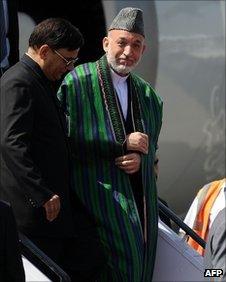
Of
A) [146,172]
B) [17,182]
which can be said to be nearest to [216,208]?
[146,172]

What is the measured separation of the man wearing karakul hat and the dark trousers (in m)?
0.05

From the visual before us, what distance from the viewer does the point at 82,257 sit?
156 inches

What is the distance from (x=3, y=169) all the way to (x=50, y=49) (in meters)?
0.55

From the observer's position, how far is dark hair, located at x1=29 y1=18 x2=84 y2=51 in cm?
384

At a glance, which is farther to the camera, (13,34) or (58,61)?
(13,34)

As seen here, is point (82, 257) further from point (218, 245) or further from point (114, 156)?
point (218, 245)

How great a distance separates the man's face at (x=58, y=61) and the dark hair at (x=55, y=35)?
2cm

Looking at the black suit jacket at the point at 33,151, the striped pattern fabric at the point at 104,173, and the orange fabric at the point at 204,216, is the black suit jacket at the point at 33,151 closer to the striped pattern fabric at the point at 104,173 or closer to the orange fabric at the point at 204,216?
the striped pattern fabric at the point at 104,173

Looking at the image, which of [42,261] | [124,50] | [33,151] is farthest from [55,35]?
[42,261]

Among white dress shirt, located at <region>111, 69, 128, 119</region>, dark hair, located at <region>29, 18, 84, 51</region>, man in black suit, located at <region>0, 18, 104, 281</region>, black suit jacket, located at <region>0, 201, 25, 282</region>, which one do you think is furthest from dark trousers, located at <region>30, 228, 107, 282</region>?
black suit jacket, located at <region>0, 201, 25, 282</region>

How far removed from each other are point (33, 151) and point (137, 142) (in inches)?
20.3

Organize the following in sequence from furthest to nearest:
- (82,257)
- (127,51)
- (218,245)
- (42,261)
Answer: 1. (127,51)
2. (82,257)
3. (42,261)
4. (218,245)

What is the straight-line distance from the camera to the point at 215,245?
8.98 ft

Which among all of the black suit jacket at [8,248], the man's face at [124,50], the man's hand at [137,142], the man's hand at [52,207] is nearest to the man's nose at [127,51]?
the man's face at [124,50]
